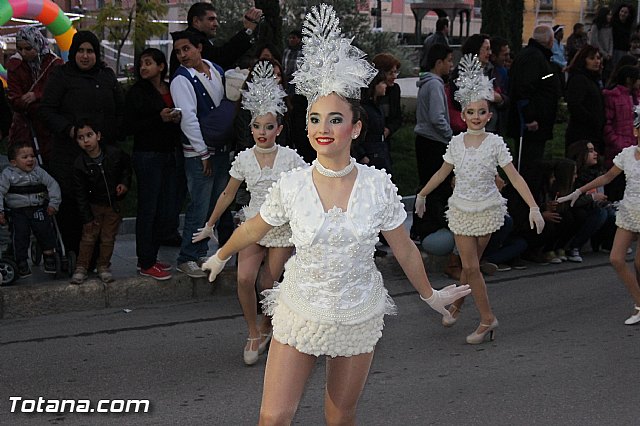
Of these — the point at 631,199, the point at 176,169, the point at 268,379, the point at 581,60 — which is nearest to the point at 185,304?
the point at 176,169

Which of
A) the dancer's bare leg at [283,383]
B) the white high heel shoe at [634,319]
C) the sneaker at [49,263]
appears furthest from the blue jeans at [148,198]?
the dancer's bare leg at [283,383]

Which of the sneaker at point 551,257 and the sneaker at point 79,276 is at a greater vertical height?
the sneaker at point 79,276

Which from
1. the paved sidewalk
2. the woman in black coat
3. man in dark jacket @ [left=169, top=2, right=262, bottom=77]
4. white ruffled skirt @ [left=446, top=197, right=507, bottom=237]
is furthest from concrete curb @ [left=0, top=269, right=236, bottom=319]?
the woman in black coat

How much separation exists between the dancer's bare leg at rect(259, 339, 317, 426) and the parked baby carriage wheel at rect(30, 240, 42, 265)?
5.15 metres

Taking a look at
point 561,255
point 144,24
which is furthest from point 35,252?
point 144,24

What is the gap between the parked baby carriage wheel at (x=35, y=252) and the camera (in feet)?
30.1

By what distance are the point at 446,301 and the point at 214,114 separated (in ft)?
14.8

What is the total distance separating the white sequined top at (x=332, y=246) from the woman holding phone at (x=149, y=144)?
4305 mm

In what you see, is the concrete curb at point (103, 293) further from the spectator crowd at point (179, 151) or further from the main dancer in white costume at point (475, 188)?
the main dancer in white costume at point (475, 188)

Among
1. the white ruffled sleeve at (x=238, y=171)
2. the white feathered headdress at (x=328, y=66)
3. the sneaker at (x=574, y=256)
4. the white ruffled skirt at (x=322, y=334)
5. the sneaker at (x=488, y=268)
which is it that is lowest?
the sneaker at (x=574, y=256)

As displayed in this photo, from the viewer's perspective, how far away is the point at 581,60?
12.2 metres

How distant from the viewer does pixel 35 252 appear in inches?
363

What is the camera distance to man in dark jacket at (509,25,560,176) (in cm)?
1192

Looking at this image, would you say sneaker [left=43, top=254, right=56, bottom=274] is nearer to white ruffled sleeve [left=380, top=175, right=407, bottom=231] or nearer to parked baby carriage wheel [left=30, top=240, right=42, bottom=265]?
parked baby carriage wheel [left=30, top=240, right=42, bottom=265]
